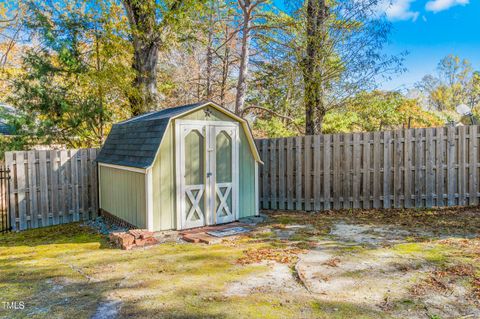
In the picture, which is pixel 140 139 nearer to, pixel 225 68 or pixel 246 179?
pixel 246 179

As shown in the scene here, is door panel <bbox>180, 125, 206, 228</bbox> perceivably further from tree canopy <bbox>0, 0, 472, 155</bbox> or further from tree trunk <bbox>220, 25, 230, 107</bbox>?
tree trunk <bbox>220, 25, 230, 107</bbox>

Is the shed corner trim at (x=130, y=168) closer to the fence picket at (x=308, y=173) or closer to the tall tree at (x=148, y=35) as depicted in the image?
the tall tree at (x=148, y=35)

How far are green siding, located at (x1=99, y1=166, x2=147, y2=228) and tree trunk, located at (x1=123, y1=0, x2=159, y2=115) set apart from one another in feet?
10.9

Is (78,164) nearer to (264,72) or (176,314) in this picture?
(176,314)

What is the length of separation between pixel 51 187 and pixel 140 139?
2.81 metres

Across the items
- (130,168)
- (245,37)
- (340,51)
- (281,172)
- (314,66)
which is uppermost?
(245,37)

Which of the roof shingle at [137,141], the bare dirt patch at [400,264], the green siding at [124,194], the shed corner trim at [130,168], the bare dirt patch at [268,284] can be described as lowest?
the bare dirt patch at [268,284]

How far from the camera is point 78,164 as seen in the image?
825 cm

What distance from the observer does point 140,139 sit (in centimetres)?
679

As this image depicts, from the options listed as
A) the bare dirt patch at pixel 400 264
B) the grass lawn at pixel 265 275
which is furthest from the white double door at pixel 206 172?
the bare dirt patch at pixel 400 264

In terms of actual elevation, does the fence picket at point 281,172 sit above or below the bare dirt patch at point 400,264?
above

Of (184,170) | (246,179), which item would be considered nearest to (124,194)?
(184,170)

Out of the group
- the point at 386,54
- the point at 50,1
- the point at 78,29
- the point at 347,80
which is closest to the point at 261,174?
the point at 347,80

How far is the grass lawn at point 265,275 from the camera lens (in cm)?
324
